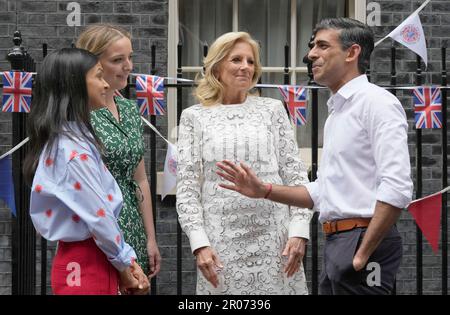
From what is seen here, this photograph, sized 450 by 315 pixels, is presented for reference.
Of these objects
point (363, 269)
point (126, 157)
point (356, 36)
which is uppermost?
point (356, 36)

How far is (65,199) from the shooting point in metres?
3.66

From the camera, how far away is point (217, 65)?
15.4 ft

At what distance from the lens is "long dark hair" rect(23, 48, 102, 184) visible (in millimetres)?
3779

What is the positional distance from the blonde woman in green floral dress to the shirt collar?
99 centimetres

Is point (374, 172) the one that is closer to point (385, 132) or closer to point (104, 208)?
point (385, 132)

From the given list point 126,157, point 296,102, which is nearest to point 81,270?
point 126,157

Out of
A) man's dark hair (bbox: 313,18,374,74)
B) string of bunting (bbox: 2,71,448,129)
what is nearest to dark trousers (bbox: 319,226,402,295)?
man's dark hair (bbox: 313,18,374,74)

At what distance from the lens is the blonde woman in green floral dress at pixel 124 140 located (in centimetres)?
439

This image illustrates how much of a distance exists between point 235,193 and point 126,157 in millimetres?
539

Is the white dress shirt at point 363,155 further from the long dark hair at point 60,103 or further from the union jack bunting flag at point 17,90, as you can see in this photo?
the union jack bunting flag at point 17,90

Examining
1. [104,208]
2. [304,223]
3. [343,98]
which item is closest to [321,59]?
[343,98]

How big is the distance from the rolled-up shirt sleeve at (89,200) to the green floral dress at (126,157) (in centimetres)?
59

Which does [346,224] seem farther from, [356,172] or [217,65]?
[217,65]

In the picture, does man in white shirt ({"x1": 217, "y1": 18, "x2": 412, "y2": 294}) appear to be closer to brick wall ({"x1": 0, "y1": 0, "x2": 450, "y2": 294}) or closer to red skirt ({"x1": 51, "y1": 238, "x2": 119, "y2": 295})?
red skirt ({"x1": 51, "y1": 238, "x2": 119, "y2": 295})
